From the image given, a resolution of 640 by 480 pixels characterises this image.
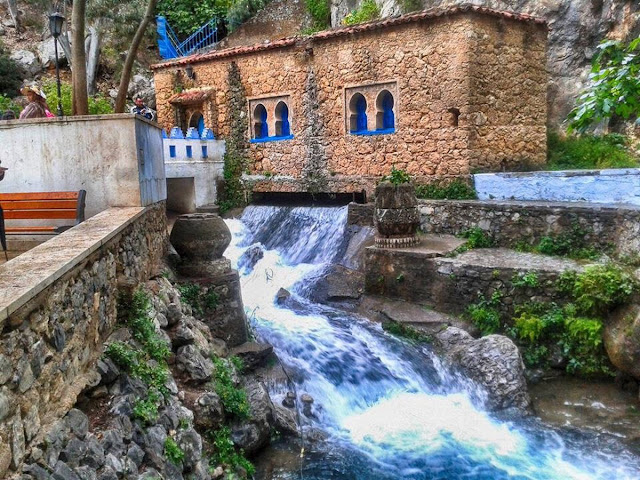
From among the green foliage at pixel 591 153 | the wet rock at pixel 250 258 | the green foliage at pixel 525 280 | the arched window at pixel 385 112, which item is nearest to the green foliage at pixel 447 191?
the arched window at pixel 385 112

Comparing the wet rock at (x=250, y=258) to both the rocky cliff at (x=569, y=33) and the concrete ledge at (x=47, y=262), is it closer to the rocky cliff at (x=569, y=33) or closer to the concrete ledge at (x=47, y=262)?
the concrete ledge at (x=47, y=262)

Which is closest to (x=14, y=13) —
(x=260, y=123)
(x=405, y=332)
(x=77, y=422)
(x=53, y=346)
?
(x=260, y=123)

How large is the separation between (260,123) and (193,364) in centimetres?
1153

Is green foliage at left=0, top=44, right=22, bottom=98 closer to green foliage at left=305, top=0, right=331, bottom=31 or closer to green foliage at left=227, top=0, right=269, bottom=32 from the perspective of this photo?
green foliage at left=227, top=0, right=269, bottom=32

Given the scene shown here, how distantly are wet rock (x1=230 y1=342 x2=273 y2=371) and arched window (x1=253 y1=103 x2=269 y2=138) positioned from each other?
31.2 ft

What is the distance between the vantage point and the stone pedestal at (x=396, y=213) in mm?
10469

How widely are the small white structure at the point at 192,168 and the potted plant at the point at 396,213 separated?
7234mm

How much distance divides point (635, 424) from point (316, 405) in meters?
4.09

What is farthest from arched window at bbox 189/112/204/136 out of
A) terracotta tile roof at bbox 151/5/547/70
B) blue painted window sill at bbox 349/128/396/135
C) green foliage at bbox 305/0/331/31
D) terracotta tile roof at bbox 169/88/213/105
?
green foliage at bbox 305/0/331/31

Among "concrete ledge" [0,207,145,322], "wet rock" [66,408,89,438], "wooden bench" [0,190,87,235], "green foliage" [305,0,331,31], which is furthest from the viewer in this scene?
"green foliage" [305,0,331,31]

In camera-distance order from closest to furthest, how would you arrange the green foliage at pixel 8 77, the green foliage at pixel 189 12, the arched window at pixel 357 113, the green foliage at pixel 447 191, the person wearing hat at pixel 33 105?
the person wearing hat at pixel 33 105
the green foliage at pixel 447 191
the arched window at pixel 357 113
the green foliage at pixel 8 77
the green foliage at pixel 189 12

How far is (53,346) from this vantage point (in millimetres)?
3305

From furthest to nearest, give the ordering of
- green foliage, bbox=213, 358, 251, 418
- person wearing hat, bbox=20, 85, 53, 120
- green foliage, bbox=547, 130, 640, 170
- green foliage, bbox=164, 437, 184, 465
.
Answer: green foliage, bbox=547, 130, 640, 170 → person wearing hat, bbox=20, 85, 53, 120 → green foliage, bbox=213, 358, 251, 418 → green foliage, bbox=164, 437, 184, 465

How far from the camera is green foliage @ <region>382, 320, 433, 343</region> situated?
Result: 919cm
